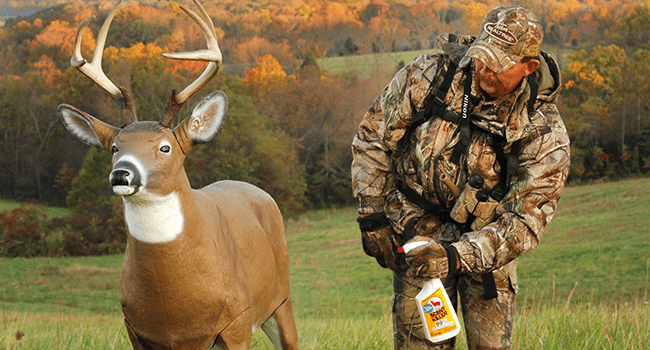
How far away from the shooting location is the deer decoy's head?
10.8 ft

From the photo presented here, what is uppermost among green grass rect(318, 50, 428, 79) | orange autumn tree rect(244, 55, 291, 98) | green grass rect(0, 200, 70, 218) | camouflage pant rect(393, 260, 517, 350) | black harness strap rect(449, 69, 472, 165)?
black harness strap rect(449, 69, 472, 165)

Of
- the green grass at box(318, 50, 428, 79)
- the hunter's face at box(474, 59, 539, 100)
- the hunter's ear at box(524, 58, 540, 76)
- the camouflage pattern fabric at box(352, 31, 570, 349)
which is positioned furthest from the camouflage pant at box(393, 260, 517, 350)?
the green grass at box(318, 50, 428, 79)

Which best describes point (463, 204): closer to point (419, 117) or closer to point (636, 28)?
point (419, 117)

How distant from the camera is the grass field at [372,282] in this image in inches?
221

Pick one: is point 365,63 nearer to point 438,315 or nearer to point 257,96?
point 257,96

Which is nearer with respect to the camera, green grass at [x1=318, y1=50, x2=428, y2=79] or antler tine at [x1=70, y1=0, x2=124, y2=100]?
antler tine at [x1=70, y1=0, x2=124, y2=100]

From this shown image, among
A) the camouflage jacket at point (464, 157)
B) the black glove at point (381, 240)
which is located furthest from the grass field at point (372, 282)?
the camouflage jacket at point (464, 157)

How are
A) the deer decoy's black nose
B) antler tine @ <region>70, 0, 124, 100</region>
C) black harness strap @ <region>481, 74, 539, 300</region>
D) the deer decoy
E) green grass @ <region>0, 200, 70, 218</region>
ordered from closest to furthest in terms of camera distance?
the deer decoy's black nose, the deer decoy, antler tine @ <region>70, 0, 124, 100</region>, black harness strap @ <region>481, 74, 539, 300</region>, green grass @ <region>0, 200, 70, 218</region>

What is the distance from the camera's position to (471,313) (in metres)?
4.29

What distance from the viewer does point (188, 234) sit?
140 inches

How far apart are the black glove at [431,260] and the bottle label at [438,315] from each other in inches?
4.8

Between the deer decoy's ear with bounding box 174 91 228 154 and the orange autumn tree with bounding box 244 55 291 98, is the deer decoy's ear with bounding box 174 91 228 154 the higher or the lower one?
the higher one

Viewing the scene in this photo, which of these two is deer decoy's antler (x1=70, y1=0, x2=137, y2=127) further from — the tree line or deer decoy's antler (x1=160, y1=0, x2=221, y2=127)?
the tree line

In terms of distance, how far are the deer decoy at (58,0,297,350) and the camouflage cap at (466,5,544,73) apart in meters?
1.59
